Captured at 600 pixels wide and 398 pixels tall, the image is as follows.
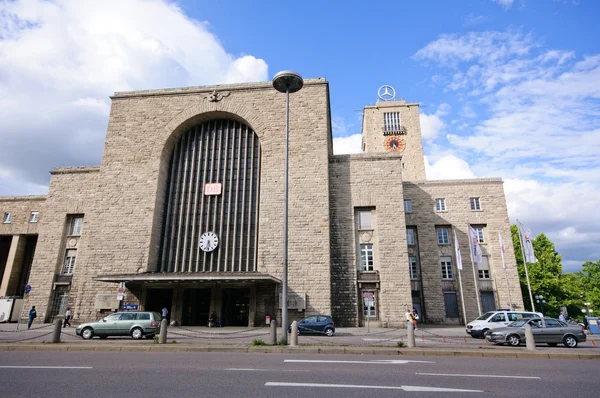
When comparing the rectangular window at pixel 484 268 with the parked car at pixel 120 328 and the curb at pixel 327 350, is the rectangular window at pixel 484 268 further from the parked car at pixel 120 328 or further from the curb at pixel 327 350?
the parked car at pixel 120 328

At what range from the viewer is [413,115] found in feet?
160

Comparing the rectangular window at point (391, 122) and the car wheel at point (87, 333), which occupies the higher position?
the rectangular window at point (391, 122)

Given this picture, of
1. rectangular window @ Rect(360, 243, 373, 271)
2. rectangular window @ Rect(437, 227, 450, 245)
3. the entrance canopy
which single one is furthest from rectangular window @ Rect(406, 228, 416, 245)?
the entrance canopy

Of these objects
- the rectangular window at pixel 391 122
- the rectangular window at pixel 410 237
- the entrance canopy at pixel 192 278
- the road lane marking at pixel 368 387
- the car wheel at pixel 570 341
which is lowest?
the car wheel at pixel 570 341

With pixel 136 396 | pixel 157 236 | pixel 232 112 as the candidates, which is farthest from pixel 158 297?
pixel 136 396

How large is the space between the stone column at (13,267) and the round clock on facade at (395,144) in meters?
43.4

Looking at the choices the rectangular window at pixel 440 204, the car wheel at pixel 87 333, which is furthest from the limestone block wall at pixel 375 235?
the car wheel at pixel 87 333

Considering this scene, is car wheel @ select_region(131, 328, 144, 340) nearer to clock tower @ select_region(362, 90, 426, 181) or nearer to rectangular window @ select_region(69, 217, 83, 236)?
rectangular window @ select_region(69, 217, 83, 236)

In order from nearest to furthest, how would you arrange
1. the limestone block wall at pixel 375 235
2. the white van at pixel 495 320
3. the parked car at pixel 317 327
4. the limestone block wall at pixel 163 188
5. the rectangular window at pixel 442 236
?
the white van at pixel 495 320, the parked car at pixel 317 327, the limestone block wall at pixel 375 235, the limestone block wall at pixel 163 188, the rectangular window at pixel 442 236

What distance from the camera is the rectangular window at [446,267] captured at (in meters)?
30.8

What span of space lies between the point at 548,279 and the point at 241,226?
34.5 meters

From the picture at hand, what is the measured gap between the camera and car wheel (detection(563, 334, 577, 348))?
14.2 m

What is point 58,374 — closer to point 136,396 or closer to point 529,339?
point 136,396

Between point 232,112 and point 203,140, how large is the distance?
3588mm
